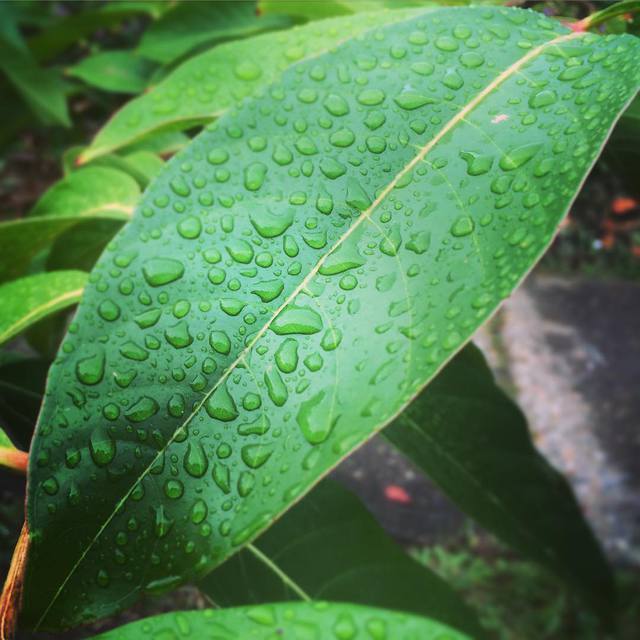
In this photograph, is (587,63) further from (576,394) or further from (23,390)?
(576,394)

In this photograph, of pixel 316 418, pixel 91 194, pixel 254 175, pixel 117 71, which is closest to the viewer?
pixel 316 418

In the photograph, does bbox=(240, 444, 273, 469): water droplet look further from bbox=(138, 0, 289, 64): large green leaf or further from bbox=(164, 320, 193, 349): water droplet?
bbox=(138, 0, 289, 64): large green leaf

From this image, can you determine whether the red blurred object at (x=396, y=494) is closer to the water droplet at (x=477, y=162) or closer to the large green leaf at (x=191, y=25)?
the large green leaf at (x=191, y=25)

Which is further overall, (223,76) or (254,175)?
(223,76)

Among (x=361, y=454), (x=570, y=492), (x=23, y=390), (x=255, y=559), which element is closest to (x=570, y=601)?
(x=361, y=454)

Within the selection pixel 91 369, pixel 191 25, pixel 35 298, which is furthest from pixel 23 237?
pixel 191 25

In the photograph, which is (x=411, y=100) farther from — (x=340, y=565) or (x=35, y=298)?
(x=340, y=565)
